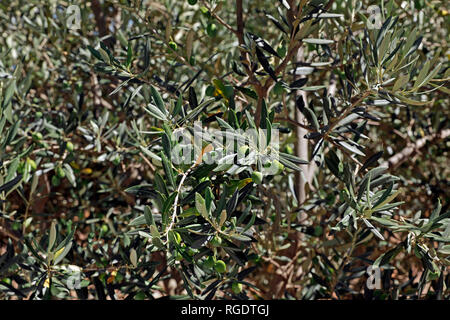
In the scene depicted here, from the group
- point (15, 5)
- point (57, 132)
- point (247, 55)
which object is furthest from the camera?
point (15, 5)

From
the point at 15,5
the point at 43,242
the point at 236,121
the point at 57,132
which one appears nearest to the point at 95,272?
the point at 43,242

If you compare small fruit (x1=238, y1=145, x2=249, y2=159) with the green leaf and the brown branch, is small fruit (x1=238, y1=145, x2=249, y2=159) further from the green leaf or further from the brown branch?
the brown branch

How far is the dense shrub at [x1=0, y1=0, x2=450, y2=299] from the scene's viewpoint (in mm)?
1119

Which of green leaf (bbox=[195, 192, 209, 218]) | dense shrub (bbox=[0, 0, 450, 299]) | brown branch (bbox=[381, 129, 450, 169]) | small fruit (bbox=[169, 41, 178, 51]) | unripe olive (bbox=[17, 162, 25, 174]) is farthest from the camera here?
brown branch (bbox=[381, 129, 450, 169])

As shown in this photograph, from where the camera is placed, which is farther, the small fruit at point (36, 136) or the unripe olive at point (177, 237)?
the small fruit at point (36, 136)

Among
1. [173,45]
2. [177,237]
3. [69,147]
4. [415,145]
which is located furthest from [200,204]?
[415,145]

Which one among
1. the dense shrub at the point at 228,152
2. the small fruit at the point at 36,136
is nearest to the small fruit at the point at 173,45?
the dense shrub at the point at 228,152

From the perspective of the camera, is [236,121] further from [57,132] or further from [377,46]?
[57,132]

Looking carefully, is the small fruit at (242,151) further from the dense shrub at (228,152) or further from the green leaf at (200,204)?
the green leaf at (200,204)

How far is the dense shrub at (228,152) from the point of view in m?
1.12

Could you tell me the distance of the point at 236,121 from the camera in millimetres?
1128

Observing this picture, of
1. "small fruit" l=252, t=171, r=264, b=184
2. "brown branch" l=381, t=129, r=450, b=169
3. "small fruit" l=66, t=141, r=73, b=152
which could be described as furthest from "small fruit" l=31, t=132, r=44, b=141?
"brown branch" l=381, t=129, r=450, b=169
